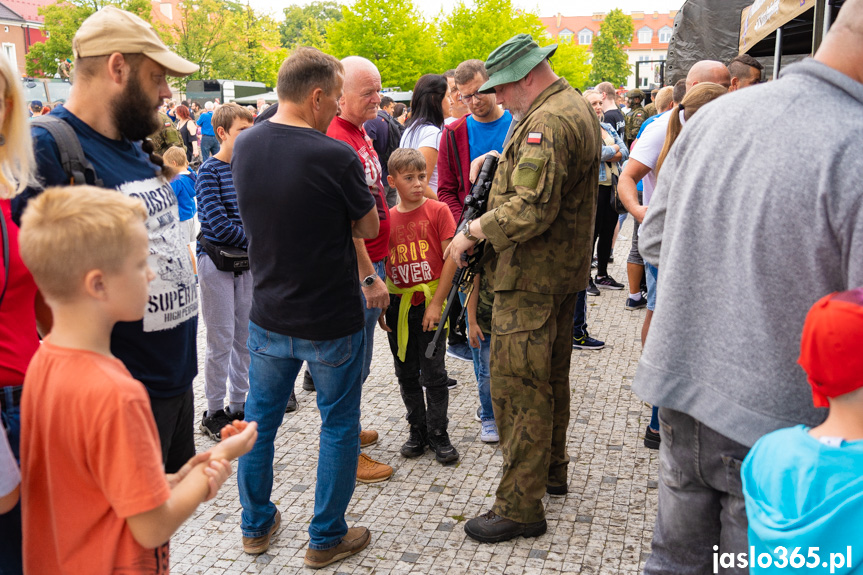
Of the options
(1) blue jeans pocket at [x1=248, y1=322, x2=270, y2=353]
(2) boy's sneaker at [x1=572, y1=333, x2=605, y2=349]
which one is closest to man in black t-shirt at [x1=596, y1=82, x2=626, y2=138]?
(2) boy's sneaker at [x1=572, y1=333, x2=605, y2=349]

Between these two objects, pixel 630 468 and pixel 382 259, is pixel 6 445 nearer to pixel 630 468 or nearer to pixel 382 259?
pixel 382 259

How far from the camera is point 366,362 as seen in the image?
4.29 meters

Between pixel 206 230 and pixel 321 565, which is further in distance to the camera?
pixel 206 230

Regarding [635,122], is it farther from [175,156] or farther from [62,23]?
[62,23]

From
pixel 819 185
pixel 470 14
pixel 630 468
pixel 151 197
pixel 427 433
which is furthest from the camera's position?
pixel 470 14

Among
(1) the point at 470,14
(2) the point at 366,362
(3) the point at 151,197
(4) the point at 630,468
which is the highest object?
(1) the point at 470,14

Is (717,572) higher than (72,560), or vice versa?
(72,560)

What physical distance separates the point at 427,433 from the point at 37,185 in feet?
9.41

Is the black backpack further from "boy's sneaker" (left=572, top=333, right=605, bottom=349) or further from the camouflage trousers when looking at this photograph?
the camouflage trousers

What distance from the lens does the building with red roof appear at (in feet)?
324

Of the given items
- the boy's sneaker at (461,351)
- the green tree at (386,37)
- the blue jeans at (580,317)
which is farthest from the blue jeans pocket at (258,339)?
the green tree at (386,37)

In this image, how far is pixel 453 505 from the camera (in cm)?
380

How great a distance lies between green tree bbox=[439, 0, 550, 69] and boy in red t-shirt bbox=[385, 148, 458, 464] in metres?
38.3

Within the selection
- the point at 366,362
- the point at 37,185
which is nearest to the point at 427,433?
the point at 366,362
